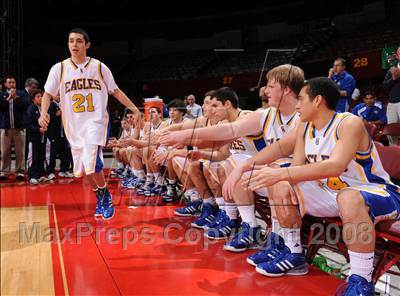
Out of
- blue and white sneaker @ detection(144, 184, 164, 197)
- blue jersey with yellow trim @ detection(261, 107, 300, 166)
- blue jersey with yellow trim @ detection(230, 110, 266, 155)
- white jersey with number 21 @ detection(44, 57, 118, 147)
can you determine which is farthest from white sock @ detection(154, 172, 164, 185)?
blue jersey with yellow trim @ detection(261, 107, 300, 166)

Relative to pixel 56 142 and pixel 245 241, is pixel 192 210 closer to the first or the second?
pixel 245 241

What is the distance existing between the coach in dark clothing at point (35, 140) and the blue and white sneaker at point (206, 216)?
12.6ft

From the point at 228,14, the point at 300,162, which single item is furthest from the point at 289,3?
the point at 300,162

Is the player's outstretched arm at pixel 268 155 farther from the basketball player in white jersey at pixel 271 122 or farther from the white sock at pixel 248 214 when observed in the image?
the white sock at pixel 248 214

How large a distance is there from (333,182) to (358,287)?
1.81 feet

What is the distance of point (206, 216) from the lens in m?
3.55

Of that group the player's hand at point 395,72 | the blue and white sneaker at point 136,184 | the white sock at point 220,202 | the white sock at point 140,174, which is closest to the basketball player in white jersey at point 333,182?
the white sock at point 220,202

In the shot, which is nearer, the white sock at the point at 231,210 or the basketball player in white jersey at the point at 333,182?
the basketball player in white jersey at the point at 333,182

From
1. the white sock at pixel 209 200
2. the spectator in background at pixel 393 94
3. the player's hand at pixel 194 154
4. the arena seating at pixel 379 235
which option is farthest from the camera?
the spectator in background at pixel 393 94

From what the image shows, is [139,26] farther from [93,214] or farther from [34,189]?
[93,214]

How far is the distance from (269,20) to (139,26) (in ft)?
18.8

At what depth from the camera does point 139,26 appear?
18.6 metres

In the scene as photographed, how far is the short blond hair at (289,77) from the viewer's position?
2.63m

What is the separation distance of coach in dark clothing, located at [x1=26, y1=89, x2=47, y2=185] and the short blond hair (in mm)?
4914
